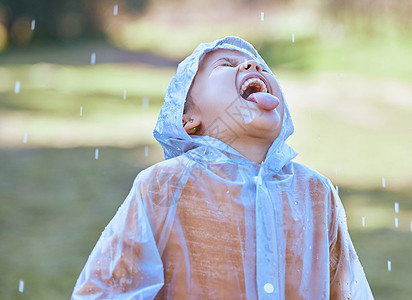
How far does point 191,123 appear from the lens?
191 cm

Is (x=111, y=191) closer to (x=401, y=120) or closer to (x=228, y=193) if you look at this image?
(x=228, y=193)

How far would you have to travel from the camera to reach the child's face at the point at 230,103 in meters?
1.82

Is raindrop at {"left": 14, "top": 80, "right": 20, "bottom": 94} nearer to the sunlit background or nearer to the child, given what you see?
the sunlit background

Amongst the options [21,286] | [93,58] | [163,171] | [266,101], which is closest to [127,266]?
[163,171]

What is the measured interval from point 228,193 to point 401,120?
10.5 metres

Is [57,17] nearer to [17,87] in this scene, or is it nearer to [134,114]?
[17,87]

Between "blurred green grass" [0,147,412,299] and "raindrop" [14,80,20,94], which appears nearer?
"blurred green grass" [0,147,412,299]

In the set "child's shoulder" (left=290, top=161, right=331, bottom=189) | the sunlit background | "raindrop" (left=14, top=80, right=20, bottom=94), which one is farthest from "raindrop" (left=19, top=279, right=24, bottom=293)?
"raindrop" (left=14, top=80, right=20, bottom=94)

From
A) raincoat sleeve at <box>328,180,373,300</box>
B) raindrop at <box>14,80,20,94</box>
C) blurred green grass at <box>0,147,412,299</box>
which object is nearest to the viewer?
raincoat sleeve at <box>328,180,373,300</box>

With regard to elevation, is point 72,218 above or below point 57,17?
below

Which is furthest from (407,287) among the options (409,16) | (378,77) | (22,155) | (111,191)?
(409,16)

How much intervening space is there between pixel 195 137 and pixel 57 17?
24599 millimetres

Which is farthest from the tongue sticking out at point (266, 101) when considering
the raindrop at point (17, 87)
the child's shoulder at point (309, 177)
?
the raindrop at point (17, 87)

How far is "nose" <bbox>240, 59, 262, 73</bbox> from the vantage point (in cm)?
190
